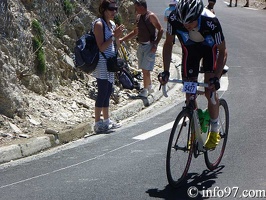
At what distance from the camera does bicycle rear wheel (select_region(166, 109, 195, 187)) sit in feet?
23.1

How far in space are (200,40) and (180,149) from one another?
3.91 feet

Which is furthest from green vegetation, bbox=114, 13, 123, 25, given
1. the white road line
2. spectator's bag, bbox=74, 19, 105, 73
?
the white road line

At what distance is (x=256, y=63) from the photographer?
1600 centimetres

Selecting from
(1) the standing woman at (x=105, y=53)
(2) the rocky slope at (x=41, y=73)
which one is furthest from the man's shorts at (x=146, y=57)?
(1) the standing woman at (x=105, y=53)

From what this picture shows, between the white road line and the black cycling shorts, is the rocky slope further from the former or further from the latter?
the black cycling shorts

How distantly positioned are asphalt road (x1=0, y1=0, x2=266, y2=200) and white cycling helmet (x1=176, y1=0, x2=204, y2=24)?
5.78 feet

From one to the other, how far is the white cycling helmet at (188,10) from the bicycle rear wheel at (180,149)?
96cm

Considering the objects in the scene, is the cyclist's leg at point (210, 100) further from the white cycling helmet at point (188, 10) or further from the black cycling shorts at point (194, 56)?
the white cycling helmet at point (188, 10)

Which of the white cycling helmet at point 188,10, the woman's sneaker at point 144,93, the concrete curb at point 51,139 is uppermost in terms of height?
the white cycling helmet at point 188,10

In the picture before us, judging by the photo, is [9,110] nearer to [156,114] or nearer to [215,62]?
[156,114]

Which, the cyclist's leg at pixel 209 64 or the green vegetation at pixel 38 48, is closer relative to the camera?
the cyclist's leg at pixel 209 64

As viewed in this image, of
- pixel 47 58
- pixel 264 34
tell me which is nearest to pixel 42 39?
pixel 47 58

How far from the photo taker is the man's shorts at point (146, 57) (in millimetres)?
12391

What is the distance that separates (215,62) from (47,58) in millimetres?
4736
